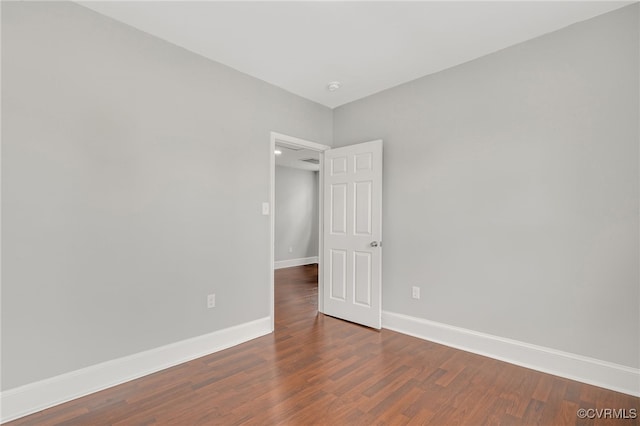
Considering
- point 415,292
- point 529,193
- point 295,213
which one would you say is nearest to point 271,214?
point 415,292

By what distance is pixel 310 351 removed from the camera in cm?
277

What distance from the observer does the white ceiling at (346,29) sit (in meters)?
2.11

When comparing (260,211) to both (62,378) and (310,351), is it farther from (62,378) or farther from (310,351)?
(62,378)

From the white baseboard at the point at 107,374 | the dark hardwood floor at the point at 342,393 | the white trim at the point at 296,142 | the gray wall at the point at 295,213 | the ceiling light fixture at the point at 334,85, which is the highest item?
the ceiling light fixture at the point at 334,85

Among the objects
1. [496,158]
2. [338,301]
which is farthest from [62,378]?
[496,158]

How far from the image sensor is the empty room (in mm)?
1938

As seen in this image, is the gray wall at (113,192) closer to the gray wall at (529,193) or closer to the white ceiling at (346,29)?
the white ceiling at (346,29)

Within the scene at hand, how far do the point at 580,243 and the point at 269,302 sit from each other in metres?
2.79

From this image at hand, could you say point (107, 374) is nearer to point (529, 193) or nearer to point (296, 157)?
point (529, 193)

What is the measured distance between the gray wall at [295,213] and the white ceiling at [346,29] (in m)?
4.49

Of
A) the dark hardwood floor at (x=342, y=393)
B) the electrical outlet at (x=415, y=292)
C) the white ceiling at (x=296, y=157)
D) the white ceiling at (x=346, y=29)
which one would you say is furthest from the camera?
the white ceiling at (x=296, y=157)

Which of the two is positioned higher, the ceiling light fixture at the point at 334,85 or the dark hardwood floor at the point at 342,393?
the ceiling light fixture at the point at 334,85

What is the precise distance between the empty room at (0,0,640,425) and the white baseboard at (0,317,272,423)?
0.01 metres

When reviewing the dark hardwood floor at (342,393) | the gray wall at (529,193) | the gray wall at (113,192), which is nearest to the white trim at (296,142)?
the gray wall at (113,192)
